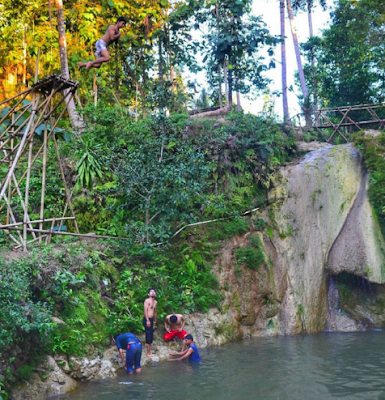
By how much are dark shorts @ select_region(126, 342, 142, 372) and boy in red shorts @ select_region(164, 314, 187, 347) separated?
1773mm

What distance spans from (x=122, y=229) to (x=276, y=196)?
5.45 meters

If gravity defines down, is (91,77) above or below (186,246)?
above

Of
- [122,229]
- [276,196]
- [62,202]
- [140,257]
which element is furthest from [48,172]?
[276,196]

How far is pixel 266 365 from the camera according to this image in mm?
10141

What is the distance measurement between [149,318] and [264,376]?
3020mm

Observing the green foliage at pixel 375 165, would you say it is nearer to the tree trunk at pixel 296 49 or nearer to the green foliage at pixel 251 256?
the green foliage at pixel 251 256

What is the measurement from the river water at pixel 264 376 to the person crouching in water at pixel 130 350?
177mm

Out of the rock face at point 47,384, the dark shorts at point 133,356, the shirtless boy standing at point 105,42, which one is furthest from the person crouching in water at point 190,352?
the shirtless boy standing at point 105,42

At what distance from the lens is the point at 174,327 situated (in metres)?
11.8

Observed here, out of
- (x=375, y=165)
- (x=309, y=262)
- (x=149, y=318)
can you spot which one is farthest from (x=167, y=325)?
(x=375, y=165)

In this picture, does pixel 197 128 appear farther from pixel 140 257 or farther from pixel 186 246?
pixel 140 257

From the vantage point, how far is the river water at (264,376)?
8.21 meters

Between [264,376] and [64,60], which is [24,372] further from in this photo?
[64,60]

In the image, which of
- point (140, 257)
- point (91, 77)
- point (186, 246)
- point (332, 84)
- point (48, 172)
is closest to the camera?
point (140, 257)
